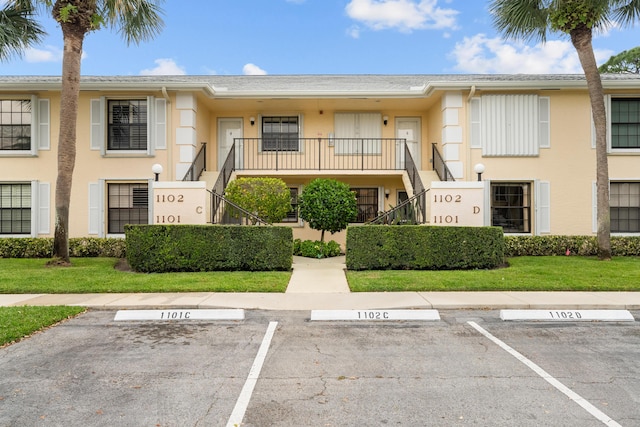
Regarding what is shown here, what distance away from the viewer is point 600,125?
40.3 feet

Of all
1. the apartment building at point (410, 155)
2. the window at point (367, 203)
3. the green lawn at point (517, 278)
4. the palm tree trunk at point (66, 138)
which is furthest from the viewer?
the window at point (367, 203)

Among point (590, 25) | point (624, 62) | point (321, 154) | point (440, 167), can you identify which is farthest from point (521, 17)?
point (624, 62)

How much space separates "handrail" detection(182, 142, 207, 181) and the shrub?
168 inches

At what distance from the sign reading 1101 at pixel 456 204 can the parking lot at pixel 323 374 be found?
5541 mm

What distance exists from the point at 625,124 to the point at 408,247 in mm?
9653

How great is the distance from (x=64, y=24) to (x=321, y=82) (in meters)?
9.30

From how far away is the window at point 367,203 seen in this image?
666 inches

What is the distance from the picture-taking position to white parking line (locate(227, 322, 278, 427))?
3469 millimetres

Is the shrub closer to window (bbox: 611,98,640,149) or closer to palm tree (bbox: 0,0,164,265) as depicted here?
palm tree (bbox: 0,0,164,265)

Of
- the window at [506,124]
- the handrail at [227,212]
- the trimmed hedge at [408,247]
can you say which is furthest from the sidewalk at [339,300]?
the window at [506,124]

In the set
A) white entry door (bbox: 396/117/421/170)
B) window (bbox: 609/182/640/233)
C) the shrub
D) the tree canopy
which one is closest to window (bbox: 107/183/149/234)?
the shrub

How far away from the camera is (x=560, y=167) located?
14422mm

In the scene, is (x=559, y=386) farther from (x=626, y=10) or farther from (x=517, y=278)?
(x=626, y=10)

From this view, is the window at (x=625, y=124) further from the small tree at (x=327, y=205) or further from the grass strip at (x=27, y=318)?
the grass strip at (x=27, y=318)
